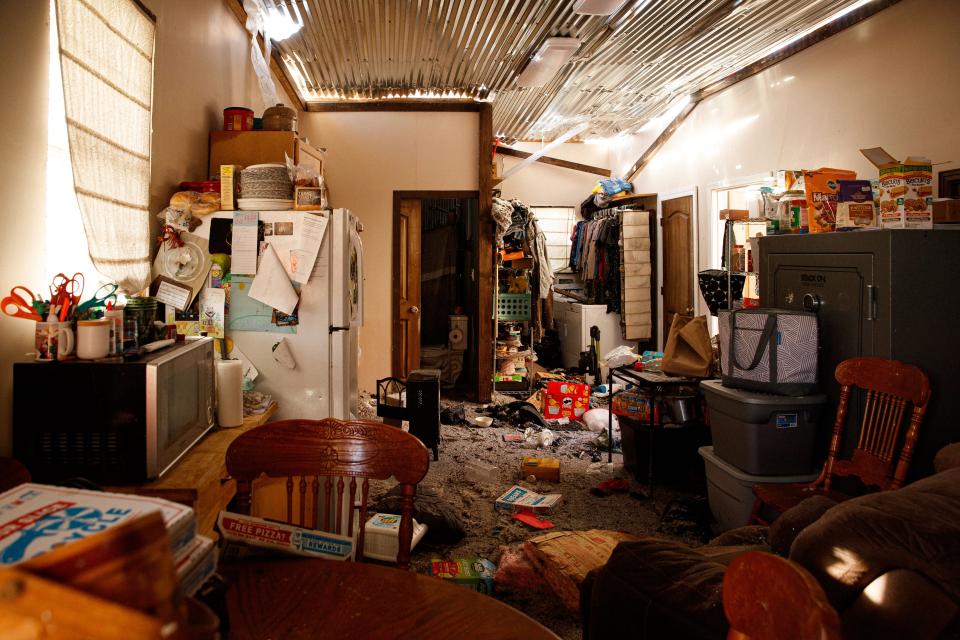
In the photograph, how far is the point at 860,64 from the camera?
4.29 m

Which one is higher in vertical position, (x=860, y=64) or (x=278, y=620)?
(x=860, y=64)

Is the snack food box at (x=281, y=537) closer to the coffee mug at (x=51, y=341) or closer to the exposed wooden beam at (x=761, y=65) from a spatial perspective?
the coffee mug at (x=51, y=341)

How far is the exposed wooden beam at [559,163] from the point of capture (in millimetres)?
8586

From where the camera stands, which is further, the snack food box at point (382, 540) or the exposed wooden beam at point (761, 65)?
the exposed wooden beam at point (761, 65)

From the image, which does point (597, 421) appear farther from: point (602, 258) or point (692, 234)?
point (602, 258)

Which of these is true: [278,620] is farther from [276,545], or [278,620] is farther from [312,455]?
[312,455]

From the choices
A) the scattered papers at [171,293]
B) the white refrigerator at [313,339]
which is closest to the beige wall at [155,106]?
the scattered papers at [171,293]

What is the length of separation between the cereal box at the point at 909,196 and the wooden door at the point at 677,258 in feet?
13.3

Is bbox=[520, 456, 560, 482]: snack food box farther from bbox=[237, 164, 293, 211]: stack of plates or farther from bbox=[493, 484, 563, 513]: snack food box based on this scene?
bbox=[237, 164, 293, 211]: stack of plates

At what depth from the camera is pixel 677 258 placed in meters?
6.89

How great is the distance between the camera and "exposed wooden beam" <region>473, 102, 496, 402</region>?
5.93 metres

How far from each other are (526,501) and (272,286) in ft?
5.70

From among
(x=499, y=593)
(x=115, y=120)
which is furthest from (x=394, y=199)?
(x=499, y=593)

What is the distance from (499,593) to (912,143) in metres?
3.65
